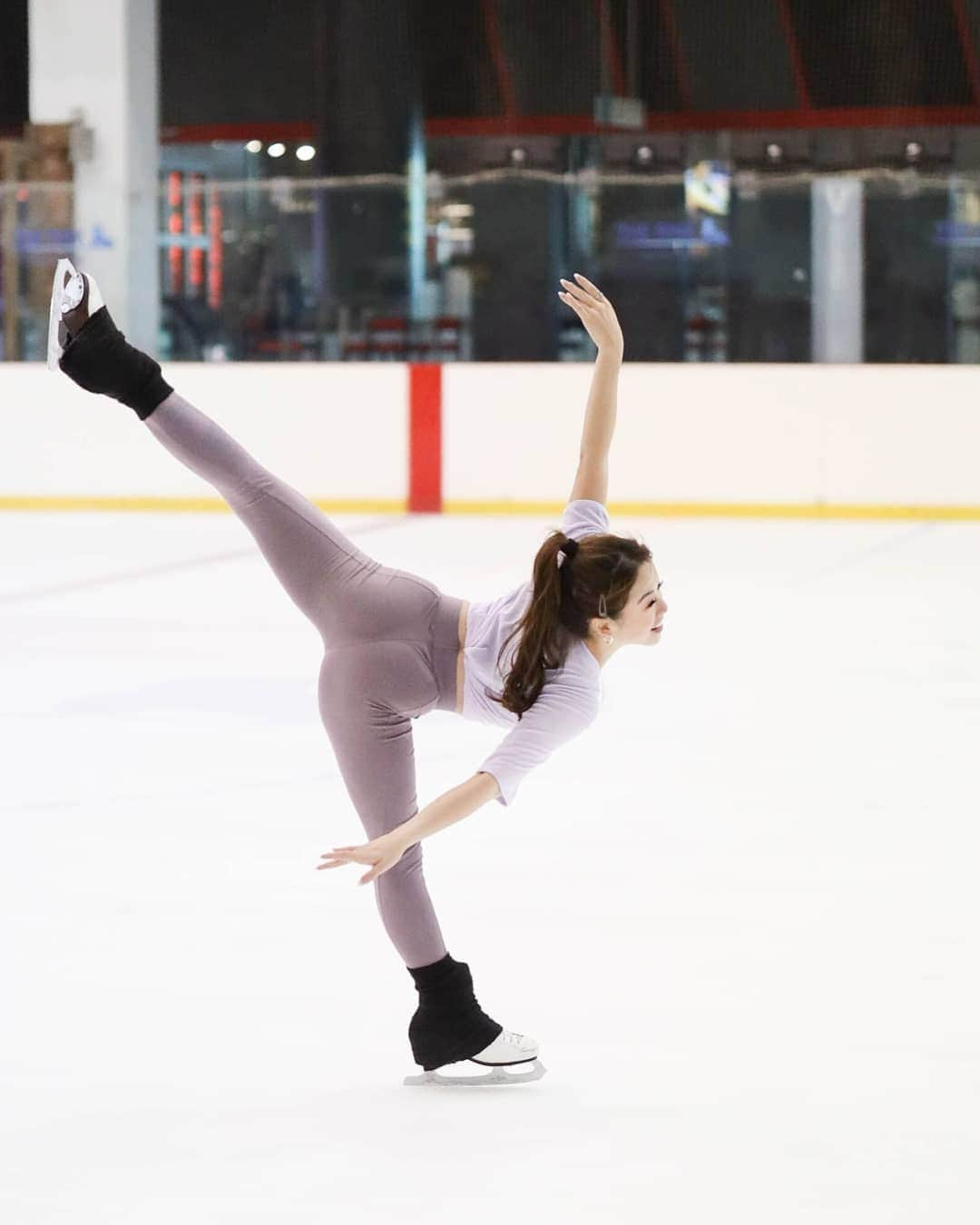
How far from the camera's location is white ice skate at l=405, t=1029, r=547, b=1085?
7.98 feet

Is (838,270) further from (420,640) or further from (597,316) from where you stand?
(420,640)

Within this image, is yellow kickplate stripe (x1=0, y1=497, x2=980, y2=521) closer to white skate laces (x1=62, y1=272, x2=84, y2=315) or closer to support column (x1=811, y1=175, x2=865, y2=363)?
support column (x1=811, y1=175, x2=865, y2=363)

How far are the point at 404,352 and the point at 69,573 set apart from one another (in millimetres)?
3961

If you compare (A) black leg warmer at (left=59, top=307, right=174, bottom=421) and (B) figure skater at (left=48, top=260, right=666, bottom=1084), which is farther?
(A) black leg warmer at (left=59, top=307, right=174, bottom=421)

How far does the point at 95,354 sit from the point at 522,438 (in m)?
8.70

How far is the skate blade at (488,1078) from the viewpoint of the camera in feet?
7.98

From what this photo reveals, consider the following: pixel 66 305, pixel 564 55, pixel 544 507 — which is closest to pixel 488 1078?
pixel 66 305

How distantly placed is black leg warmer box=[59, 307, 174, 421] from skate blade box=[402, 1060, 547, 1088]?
2.83 feet

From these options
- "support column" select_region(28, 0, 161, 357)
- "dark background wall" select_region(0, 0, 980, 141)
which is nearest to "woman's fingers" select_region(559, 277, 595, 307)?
"support column" select_region(28, 0, 161, 357)

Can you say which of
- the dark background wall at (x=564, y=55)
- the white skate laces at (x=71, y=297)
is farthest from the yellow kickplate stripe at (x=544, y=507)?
the white skate laces at (x=71, y=297)

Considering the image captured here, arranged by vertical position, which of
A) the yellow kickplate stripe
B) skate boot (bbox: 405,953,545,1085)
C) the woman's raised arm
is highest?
the woman's raised arm

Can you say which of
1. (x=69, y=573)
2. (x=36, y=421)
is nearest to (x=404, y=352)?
(x=36, y=421)

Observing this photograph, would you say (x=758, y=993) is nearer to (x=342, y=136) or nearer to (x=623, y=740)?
(x=623, y=740)

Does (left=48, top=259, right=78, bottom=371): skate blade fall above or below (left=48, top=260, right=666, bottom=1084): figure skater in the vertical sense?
above
